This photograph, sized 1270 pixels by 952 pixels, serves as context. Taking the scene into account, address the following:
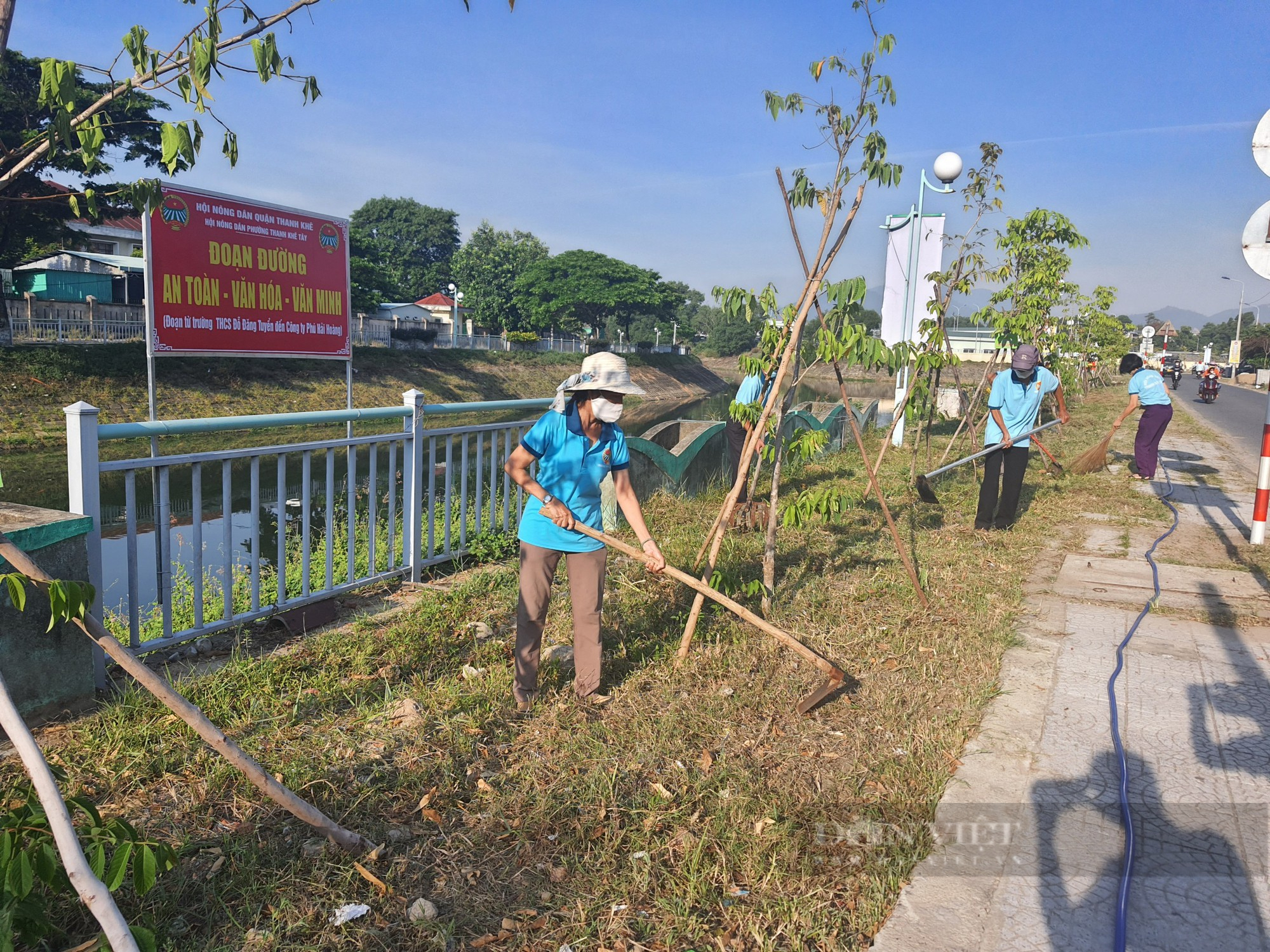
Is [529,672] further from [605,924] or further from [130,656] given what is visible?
[130,656]

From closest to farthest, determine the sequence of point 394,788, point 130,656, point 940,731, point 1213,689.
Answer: point 130,656 → point 394,788 → point 940,731 → point 1213,689

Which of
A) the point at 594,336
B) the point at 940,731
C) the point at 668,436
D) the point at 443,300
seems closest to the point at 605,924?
the point at 940,731

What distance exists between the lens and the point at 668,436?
9344 millimetres

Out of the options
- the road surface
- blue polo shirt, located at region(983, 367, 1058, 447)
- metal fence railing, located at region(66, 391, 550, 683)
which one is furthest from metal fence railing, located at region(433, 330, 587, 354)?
metal fence railing, located at region(66, 391, 550, 683)

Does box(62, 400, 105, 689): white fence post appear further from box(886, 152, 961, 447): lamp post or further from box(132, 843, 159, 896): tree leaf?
box(886, 152, 961, 447): lamp post

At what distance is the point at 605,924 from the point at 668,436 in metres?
7.20

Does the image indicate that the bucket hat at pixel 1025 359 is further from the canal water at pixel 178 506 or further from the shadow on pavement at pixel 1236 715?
the shadow on pavement at pixel 1236 715

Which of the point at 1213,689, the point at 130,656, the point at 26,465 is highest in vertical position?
the point at 130,656

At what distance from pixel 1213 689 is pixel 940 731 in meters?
1.48

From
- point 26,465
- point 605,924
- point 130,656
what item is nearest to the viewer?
point 130,656

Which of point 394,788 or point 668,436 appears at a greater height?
point 668,436

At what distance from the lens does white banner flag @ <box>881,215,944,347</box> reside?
13.3m

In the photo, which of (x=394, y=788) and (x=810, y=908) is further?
(x=394, y=788)

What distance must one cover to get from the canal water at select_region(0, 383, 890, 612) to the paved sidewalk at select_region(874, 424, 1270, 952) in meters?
2.79
